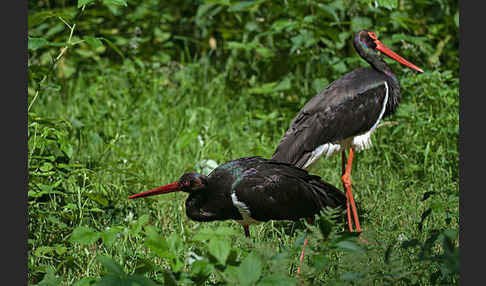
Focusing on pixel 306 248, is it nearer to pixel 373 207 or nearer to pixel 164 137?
pixel 373 207

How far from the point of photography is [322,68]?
545cm

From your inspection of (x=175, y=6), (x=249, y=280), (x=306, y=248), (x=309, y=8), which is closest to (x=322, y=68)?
(x=309, y=8)

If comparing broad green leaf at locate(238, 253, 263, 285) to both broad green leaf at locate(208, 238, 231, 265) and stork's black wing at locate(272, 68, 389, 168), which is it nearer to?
broad green leaf at locate(208, 238, 231, 265)

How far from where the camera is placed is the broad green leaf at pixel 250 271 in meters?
2.15

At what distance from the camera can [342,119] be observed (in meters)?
4.20

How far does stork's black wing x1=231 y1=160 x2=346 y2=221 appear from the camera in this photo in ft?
11.2

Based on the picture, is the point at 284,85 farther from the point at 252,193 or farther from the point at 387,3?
the point at 252,193

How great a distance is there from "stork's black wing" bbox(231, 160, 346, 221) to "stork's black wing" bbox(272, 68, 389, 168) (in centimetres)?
52

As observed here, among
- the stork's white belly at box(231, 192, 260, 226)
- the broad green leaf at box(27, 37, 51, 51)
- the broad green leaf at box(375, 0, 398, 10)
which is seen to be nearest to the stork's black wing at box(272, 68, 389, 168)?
the broad green leaf at box(375, 0, 398, 10)

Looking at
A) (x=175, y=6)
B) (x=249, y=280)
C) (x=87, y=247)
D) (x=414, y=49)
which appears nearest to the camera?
(x=249, y=280)

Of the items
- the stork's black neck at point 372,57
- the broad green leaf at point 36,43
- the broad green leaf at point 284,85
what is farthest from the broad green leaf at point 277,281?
the broad green leaf at point 284,85

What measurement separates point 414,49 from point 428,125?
0.72 metres

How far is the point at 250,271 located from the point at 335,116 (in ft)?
7.14

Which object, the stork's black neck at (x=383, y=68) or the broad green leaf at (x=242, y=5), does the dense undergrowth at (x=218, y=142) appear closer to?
the broad green leaf at (x=242, y=5)
